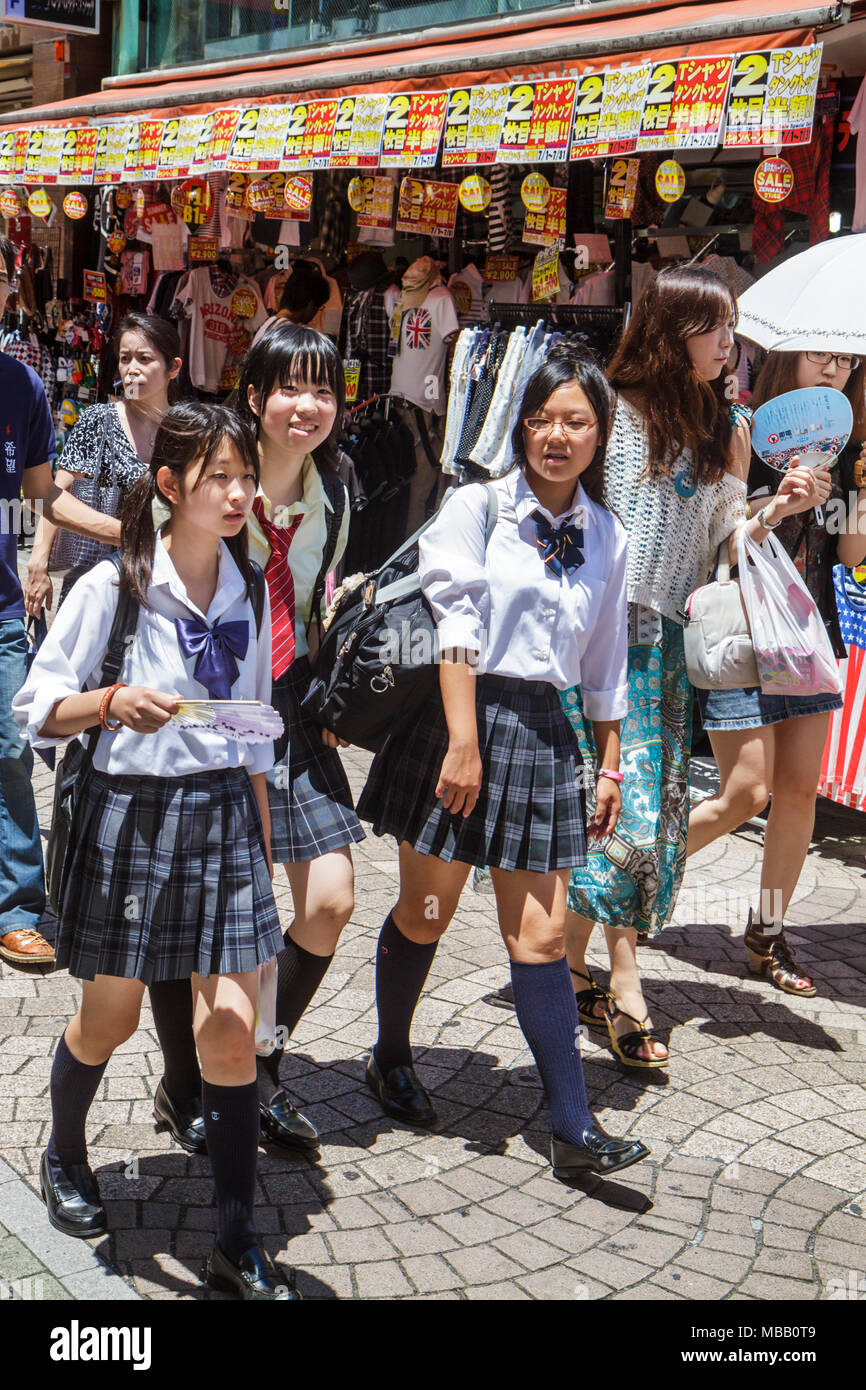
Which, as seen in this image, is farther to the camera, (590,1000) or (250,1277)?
(590,1000)

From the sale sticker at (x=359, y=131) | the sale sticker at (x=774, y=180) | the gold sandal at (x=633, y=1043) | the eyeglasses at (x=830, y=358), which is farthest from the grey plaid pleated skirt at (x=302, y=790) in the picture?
the sale sticker at (x=359, y=131)

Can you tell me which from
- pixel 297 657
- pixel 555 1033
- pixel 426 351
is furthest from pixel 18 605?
pixel 426 351

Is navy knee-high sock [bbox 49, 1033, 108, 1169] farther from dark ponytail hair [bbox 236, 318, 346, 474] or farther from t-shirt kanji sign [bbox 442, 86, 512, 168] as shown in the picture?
t-shirt kanji sign [bbox 442, 86, 512, 168]

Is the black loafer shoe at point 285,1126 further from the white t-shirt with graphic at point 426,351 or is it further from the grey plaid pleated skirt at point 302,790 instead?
the white t-shirt with graphic at point 426,351

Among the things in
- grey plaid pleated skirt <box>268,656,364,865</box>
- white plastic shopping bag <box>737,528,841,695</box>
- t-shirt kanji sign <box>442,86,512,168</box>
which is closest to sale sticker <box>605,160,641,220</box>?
t-shirt kanji sign <box>442,86,512,168</box>

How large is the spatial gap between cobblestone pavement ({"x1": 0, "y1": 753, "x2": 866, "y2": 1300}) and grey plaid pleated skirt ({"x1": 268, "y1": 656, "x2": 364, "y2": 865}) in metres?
0.80

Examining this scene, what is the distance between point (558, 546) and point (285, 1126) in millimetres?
1589

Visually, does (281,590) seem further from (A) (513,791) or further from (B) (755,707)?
(B) (755,707)

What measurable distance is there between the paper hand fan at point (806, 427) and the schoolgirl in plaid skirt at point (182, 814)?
1.86 m

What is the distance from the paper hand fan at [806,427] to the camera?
4.10 metres

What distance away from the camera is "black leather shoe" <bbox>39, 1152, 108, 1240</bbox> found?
3.04m

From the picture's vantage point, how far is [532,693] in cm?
338

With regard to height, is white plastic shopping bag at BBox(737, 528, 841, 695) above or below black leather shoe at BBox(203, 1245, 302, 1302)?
above

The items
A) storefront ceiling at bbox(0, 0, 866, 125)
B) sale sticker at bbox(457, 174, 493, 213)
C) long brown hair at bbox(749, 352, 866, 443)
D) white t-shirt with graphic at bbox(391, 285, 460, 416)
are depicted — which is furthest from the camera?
white t-shirt with graphic at bbox(391, 285, 460, 416)
